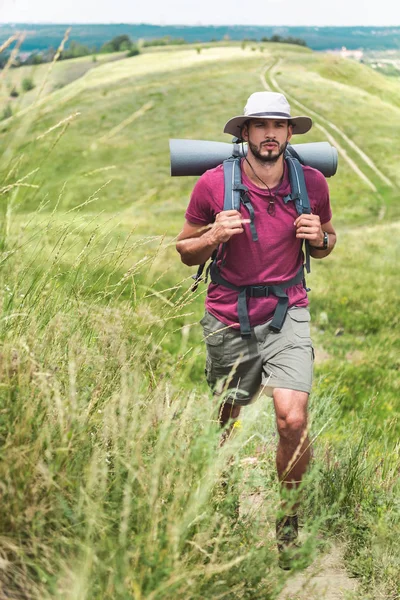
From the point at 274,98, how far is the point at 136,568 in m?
3.05

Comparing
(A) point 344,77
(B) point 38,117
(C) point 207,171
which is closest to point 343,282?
(C) point 207,171

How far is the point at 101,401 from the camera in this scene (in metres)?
3.23

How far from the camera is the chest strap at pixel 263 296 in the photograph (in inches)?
175

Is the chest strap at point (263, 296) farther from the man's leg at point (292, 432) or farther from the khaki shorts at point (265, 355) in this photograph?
the man's leg at point (292, 432)

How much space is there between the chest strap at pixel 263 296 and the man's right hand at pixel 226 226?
0.39m

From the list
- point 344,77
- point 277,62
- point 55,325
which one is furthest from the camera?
point 277,62

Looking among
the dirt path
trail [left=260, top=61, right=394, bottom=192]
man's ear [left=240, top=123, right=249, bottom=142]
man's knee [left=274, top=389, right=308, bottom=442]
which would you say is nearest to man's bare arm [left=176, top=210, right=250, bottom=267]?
man's ear [left=240, top=123, right=249, bottom=142]

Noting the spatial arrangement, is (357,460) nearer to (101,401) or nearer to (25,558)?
(101,401)

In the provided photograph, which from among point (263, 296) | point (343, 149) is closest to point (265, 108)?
point (263, 296)

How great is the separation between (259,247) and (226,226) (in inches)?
15.5

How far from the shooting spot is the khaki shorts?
4.25 metres

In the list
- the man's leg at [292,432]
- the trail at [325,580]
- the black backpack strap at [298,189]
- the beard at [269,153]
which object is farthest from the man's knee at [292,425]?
the beard at [269,153]

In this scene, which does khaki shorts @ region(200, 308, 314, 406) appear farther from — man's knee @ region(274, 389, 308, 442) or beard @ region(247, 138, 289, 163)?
beard @ region(247, 138, 289, 163)

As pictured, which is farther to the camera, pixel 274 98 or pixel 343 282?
pixel 343 282
